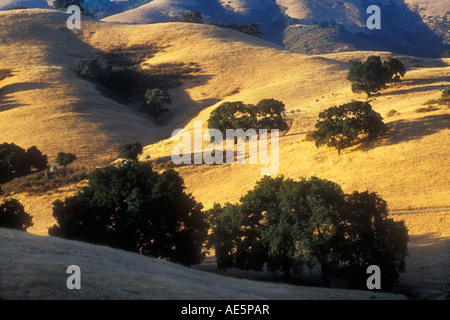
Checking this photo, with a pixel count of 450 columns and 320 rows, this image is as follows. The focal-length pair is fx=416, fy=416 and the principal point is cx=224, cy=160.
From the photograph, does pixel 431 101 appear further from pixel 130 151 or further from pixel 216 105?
pixel 216 105

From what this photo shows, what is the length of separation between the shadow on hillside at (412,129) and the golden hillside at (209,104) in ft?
0.32

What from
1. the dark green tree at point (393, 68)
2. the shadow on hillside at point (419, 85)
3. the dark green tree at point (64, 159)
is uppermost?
the dark green tree at point (393, 68)

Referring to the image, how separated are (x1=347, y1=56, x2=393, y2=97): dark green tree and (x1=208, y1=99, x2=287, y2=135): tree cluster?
16.5m

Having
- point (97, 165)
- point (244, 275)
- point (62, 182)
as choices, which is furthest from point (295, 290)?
point (97, 165)

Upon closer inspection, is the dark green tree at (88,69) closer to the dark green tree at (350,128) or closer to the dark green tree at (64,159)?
the dark green tree at (64,159)

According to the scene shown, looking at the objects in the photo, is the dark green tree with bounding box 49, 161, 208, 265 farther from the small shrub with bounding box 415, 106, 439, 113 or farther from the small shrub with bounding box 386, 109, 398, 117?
the small shrub with bounding box 415, 106, 439, 113

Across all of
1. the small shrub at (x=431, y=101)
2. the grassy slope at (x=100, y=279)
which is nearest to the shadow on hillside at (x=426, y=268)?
the grassy slope at (x=100, y=279)

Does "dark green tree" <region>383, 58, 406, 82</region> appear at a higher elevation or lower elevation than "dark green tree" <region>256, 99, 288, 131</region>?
higher

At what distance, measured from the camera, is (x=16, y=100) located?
2958 inches

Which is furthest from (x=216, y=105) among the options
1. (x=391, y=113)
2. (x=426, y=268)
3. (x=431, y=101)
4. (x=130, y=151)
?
(x=426, y=268)

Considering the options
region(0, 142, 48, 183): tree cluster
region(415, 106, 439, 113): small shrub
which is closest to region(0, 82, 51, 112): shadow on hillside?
region(0, 142, 48, 183): tree cluster

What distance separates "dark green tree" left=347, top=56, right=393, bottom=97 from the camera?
208 feet

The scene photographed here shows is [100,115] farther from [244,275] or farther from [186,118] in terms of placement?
[244,275]

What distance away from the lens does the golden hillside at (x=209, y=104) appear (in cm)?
3822
